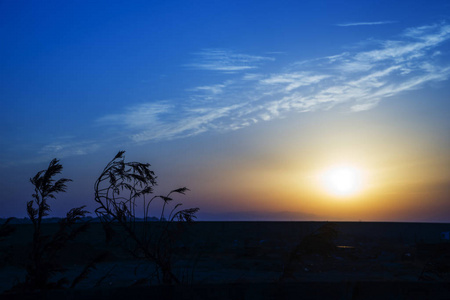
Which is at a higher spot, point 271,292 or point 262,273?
point 271,292

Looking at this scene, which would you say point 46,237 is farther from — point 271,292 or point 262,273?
point 262,273

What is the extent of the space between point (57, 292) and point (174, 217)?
4012mm

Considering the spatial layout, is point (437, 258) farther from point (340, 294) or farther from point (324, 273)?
point (324, 273)

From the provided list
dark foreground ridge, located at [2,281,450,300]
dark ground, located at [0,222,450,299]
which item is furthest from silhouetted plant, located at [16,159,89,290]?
dark foreground ridge, located at [2,281,450,300]

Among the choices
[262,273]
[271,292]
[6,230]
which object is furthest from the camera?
[262,273]

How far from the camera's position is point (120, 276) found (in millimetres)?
21297

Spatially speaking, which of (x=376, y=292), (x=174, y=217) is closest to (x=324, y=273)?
(x=174, y=217)

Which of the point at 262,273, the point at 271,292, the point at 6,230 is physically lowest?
the point at 262,273

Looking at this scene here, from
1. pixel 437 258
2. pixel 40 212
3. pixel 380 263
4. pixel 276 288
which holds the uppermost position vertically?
pixel 40 212

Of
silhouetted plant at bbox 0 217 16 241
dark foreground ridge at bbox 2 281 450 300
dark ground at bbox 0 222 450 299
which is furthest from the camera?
silhouetted plant at bbox 0 217 16 241

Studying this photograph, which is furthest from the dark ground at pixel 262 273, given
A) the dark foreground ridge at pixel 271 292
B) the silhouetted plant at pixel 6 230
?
the silhouetted plant at pixel 6 230

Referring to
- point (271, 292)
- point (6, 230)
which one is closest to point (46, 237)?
point (6, 230)

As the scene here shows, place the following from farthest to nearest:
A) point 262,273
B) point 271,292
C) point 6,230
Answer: point 262,273
point 6,230
point 271,292

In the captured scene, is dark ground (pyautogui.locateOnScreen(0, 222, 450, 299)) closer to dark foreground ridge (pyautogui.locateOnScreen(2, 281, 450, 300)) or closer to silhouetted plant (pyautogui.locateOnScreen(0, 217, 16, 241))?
dark foreground ridge (pyautogui.locateOnScreen(2, 281, 450, 300))
